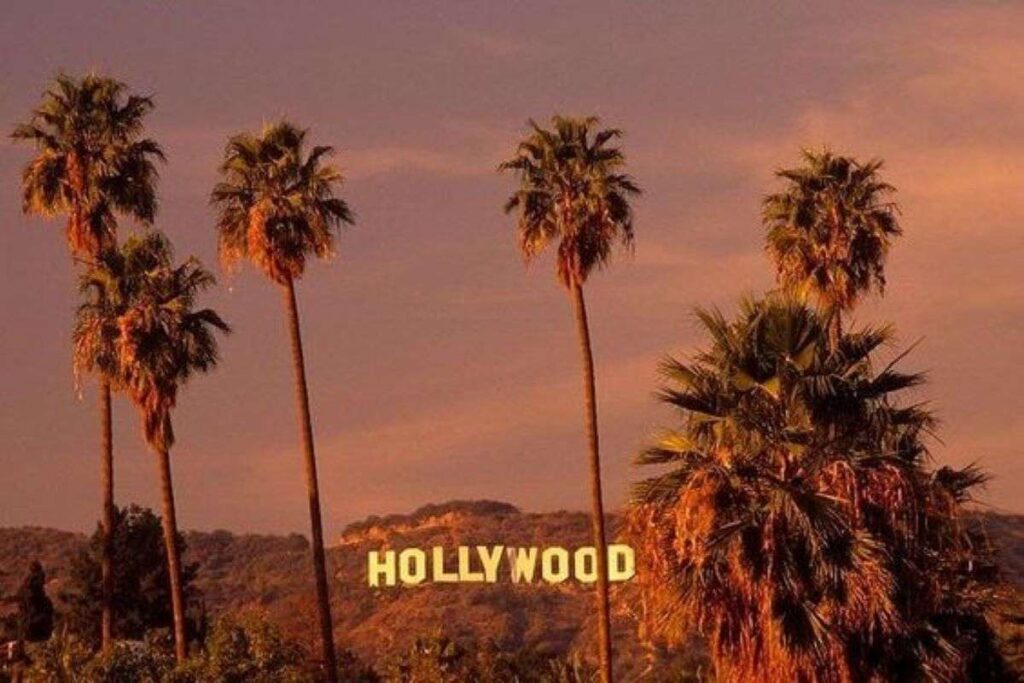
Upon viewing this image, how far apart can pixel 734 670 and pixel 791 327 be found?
6.39 meters

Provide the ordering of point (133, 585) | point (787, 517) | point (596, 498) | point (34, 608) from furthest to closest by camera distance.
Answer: point (133, 585)
point (34, 608)
point (596, 498)
point (787, 517)

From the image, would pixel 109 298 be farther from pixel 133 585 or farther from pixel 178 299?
pixel 133 585

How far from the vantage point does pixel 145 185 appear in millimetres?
80062

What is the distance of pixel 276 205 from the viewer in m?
73.9

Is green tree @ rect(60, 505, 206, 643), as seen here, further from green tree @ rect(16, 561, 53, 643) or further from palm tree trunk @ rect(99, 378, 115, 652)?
palm tree trunk @ rect(99, 378, 115, 652)

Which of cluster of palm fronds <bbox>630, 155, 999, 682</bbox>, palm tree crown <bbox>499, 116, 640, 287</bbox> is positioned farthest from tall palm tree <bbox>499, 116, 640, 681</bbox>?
cluster of palm fronds <bbox>630, 155, 999, 682</bbox>

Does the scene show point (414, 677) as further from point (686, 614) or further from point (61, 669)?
point (686, 614)

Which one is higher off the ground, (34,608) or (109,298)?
(109,298)

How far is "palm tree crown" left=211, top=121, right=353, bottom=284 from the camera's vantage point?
7362cm

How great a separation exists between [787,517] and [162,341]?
1462 inches

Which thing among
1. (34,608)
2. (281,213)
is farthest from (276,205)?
(34,608)

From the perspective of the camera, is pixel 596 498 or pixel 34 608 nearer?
pixel 596 498

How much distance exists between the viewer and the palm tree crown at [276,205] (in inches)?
2899

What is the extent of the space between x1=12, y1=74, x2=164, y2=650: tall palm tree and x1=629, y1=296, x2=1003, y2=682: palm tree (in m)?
41.3
